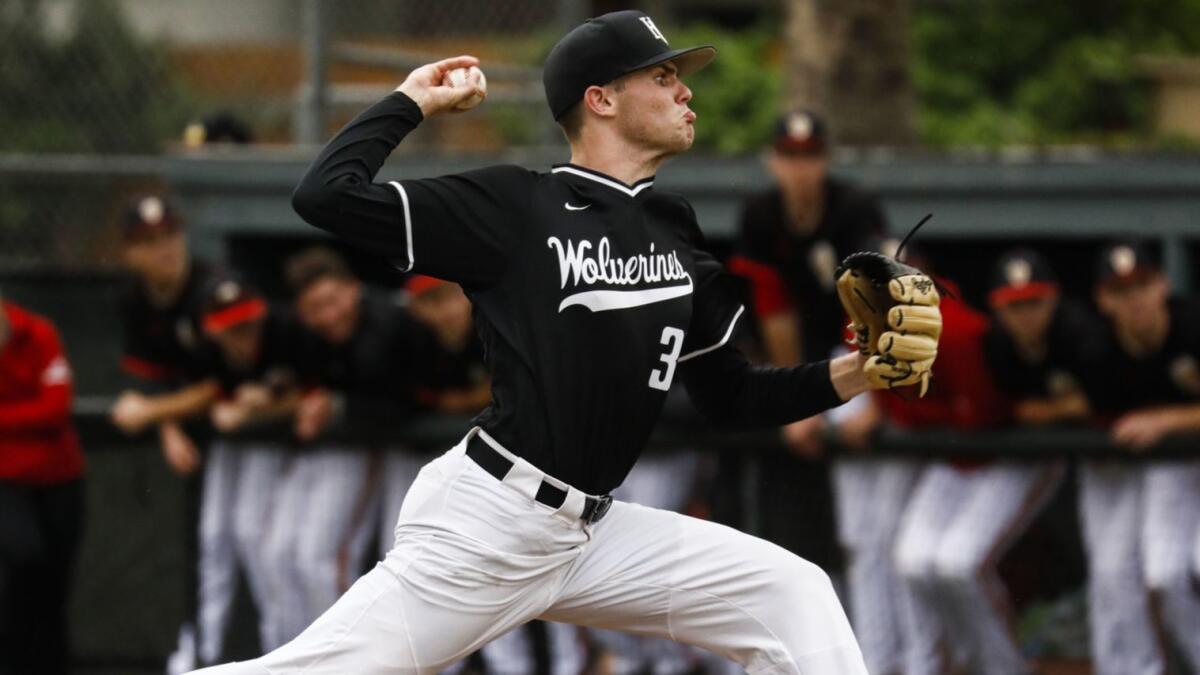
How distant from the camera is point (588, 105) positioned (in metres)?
4.23

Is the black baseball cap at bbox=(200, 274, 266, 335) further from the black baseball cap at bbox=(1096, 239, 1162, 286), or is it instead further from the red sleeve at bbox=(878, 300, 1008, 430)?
the black baseball cap at bbox=(1096, 239, 1162, 286)

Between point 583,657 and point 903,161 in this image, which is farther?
point 903,161

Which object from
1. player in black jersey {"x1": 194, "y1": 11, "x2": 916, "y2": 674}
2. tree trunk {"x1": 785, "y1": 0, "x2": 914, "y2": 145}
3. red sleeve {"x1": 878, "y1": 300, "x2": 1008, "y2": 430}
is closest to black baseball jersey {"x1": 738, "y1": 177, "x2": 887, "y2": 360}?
red sleeve {"x1": 878, "y1": 300, "x2": 1008, "y2": 430}

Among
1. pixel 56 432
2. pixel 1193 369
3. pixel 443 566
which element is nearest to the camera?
pixel 443 566

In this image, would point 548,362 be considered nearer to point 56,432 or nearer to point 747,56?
point 56,432

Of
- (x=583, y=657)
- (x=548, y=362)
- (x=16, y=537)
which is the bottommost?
(x=583, y=657)

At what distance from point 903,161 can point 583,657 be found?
243 cm

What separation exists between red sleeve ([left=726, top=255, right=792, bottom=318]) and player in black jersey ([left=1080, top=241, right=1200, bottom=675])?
3.99ft

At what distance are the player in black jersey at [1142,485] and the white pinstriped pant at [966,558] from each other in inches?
9.6

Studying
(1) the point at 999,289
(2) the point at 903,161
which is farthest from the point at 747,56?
(1) the point at 999,289

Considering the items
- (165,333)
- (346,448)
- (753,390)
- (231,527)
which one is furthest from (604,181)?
(165,333)

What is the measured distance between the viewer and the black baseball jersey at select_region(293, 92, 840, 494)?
12.9 ft

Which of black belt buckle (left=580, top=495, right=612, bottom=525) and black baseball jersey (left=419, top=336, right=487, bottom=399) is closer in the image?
black belt buckle (left=580, top=495, right=612, bottom=525)

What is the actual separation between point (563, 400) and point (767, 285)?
10.0 ft
